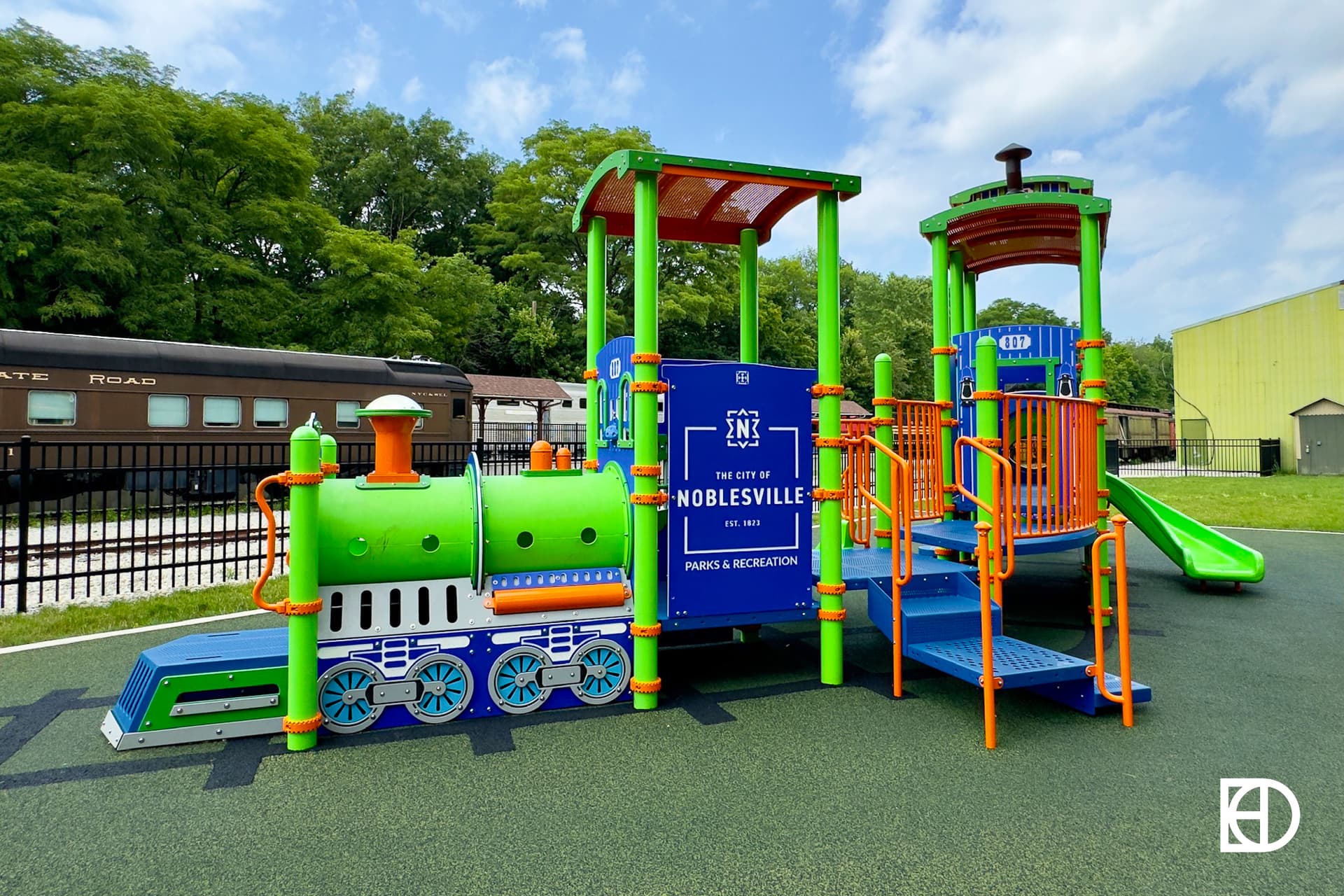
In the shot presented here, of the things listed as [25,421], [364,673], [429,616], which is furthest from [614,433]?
[25,421]

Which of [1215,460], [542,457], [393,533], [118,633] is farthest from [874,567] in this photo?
[1215,460]

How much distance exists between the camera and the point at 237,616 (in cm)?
756

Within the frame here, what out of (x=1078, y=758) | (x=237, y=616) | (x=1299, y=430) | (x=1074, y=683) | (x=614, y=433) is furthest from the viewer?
(x=1299, y=430)

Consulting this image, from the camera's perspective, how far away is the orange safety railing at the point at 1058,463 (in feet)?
22.9

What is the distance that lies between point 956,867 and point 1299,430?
33.8 metres

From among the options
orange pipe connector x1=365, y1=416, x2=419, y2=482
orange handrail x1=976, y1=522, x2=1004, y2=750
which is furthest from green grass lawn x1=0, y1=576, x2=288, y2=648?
orange handrail x1=976, y1=522, x2=1004, y2=750

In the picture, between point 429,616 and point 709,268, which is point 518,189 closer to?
point 709,268

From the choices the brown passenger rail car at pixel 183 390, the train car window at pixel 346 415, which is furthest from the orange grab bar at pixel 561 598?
the train car window at pixel 346 415

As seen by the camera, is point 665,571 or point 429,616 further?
point 665,571

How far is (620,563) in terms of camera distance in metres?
5.23

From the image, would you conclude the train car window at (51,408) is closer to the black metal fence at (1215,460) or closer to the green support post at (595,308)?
the green support post at (595,308)

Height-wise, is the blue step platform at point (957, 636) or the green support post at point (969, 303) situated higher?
the green support post at point (969, 303)

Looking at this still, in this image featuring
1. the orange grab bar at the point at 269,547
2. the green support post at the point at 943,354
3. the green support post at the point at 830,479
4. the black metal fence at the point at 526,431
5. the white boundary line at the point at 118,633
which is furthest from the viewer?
the black metal fence at the point at 526,431

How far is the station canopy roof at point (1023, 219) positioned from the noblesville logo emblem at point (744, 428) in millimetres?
4955
